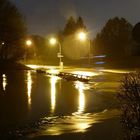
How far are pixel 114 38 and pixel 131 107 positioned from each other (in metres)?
94.0

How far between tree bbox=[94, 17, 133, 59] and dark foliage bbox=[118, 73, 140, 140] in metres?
84.9

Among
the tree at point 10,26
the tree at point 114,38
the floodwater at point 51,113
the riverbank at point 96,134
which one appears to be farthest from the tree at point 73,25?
the riverbank at point 96,134

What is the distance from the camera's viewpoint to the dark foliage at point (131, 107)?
903 centimetres

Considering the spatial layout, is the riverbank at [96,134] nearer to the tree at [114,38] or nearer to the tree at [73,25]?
the tree at [114,38]

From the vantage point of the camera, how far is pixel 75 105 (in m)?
23.4

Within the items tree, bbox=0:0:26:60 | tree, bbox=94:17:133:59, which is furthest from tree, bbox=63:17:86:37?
tree, bbox=0:0:26:60

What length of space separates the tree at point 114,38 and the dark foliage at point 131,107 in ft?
279

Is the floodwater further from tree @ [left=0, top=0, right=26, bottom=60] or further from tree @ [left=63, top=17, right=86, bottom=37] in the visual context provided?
tree @ [left=63, top=17, right=86, bottom=37]

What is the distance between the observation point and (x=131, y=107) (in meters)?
9.51

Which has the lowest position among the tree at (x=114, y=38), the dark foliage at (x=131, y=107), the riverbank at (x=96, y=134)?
the riverbank at (x=96, y=134)

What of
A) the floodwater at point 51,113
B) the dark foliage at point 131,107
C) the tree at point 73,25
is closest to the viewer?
the dark foliage at point 131,107

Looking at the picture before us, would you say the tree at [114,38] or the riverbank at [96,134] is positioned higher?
the tree at [114,38]

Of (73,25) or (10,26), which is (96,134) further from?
(73,25)

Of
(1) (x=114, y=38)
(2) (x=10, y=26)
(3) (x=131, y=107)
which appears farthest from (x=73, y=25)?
(3) (x=131, y=107)
